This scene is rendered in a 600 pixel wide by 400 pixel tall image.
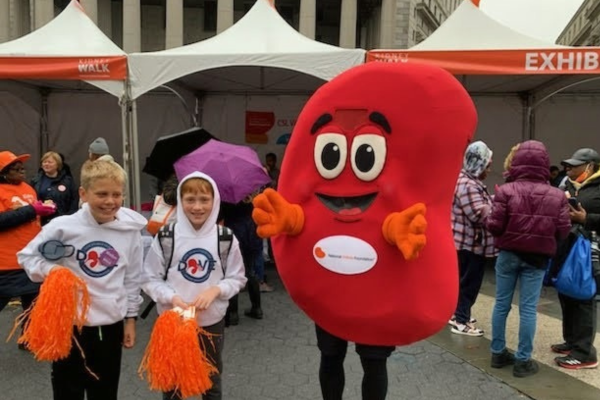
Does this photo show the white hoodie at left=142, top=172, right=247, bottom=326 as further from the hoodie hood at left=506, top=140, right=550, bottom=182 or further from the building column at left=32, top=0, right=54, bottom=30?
the building column at left=32, top=0, right=54, bottom=30

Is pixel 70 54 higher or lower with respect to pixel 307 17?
lower

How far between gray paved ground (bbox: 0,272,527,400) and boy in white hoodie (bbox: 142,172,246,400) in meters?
1.07

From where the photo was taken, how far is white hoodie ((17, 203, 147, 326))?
2.54m

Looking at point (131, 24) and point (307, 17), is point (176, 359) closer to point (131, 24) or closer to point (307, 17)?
point (307, 17)

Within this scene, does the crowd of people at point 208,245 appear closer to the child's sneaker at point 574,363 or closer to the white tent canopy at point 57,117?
the child's sneaker at point 574,363

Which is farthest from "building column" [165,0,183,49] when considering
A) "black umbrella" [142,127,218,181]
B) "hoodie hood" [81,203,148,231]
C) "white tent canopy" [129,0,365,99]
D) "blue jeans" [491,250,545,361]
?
"hoodie hood" [81,203,148,231]

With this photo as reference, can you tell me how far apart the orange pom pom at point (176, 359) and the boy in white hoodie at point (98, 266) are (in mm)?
361

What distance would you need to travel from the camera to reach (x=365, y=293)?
2.17m

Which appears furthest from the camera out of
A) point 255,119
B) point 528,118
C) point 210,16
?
point 210,16

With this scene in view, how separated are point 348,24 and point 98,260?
4141 cm

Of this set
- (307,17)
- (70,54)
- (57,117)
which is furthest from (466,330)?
(307,17)

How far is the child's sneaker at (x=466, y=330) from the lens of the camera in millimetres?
4867

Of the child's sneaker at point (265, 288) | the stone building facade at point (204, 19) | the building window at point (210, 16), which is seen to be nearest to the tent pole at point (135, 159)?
the child's sneaker at point (265, 288)

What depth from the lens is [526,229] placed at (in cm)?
378
